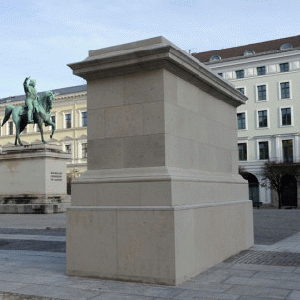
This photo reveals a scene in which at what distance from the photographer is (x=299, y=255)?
870 cm

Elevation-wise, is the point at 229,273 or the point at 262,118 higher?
the point at 262,118

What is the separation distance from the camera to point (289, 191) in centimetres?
5722

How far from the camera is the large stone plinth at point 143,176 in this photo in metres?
6.61

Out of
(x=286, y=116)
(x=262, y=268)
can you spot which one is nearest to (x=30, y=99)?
(x=262, y=268)

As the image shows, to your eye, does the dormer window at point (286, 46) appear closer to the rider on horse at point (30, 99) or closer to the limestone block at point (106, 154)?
the rider on horse at point (30, 99)

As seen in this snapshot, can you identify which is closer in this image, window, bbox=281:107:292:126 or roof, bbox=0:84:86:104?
window, bbox=281:107:292:126

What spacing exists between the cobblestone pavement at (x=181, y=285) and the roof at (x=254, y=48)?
58.2m

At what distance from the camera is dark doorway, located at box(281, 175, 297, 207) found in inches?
2234

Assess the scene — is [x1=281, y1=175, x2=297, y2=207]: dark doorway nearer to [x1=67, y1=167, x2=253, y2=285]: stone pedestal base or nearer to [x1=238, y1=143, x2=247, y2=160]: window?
[x1=238, y1=143, x2=247, y2=160]: window

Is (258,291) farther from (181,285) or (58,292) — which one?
(58,292)

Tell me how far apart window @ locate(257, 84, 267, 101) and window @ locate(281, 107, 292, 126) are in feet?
10.8

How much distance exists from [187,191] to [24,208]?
21.1m

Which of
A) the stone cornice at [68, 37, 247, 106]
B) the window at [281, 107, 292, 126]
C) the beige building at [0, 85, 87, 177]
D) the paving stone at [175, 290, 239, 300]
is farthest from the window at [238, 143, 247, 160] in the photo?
the paving stone at [175, 290, 239, 300]

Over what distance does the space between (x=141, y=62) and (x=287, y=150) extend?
54.4 meters
